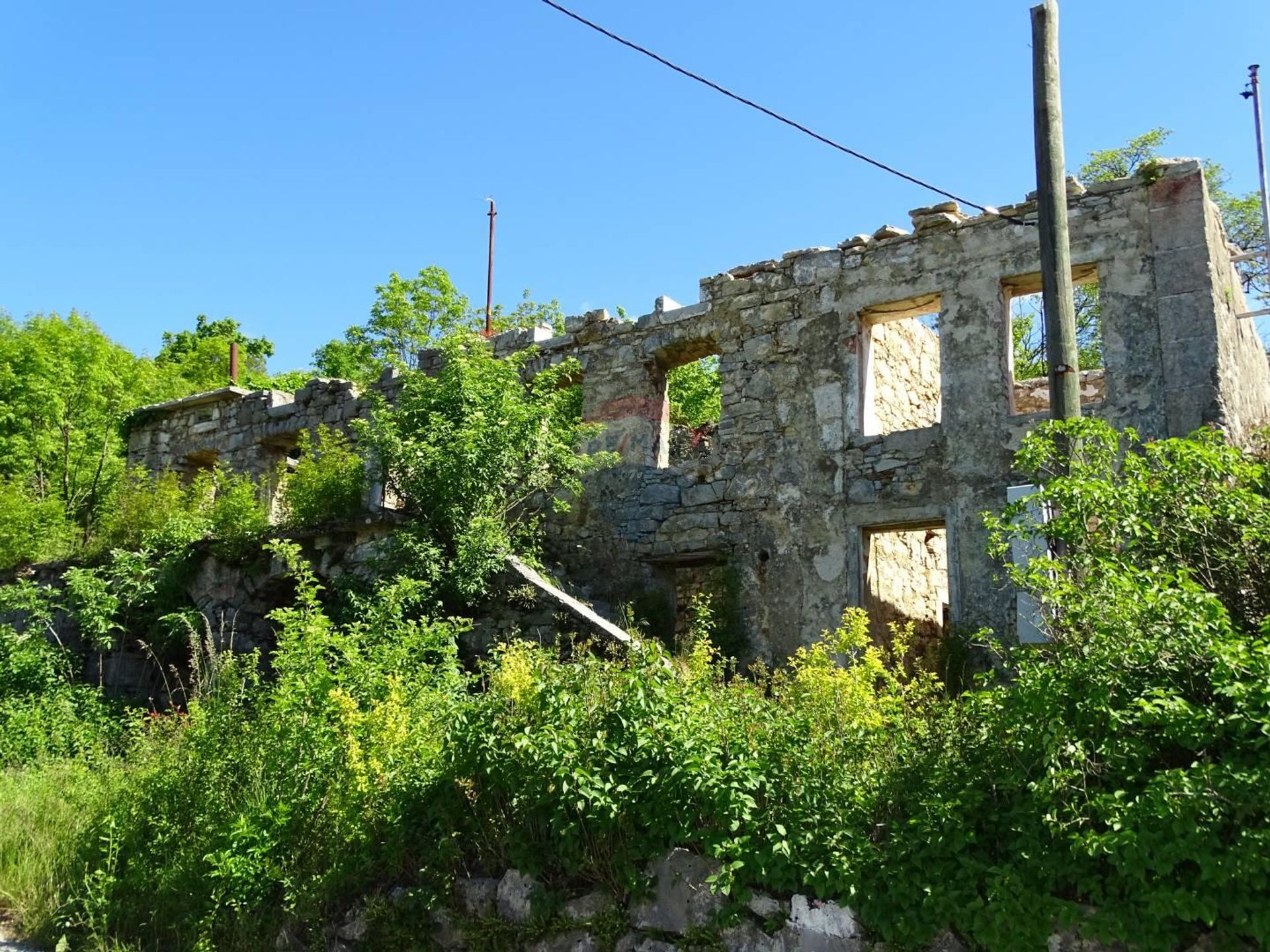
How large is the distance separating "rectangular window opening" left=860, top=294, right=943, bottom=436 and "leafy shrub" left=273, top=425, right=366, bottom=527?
546 centimetres

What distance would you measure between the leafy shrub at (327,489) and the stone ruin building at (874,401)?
1.86ft

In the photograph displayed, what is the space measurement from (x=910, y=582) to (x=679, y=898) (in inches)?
290

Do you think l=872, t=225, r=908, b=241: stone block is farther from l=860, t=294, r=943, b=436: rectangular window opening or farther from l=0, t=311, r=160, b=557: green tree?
l=0, t=311, r=160, b=557: green tree

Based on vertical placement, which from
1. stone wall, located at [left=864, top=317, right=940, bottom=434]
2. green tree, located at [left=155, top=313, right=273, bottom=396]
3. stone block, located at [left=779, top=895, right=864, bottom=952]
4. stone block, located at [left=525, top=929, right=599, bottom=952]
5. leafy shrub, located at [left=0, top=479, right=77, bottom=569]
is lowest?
stone block, located at [left=525, top=929, right=599, bottom=952]

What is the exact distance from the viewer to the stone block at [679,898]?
5.37 metres

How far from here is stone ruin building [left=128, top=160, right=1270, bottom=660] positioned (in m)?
9.90

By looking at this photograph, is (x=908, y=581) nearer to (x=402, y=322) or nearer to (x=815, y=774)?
(x=815, y=774)

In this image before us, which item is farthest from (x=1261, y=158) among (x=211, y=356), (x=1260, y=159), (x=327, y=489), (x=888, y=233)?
Answer: (x=211, y=356)

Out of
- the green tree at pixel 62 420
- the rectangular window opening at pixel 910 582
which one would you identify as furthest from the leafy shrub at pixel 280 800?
the green tree at pixel 62 420

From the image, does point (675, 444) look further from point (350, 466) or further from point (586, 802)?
point (586, 802)

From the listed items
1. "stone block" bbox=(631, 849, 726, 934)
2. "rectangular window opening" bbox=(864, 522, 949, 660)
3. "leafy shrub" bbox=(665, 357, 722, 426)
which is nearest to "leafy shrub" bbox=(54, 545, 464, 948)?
"stone block" bbox=(631, 849, 726, 934)

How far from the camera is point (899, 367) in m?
13.1

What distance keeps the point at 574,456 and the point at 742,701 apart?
660cm

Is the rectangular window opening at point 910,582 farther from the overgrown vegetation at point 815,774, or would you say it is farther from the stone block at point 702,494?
the overgrown vegetation at point 815,774
